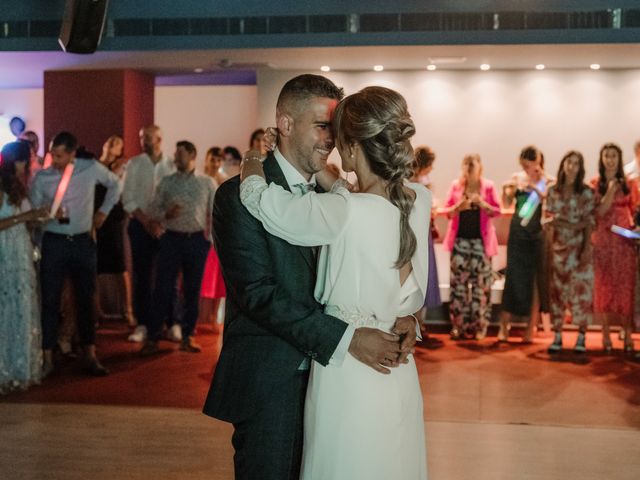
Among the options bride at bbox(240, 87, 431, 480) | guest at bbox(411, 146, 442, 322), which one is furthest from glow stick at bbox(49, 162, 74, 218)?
bride at bbox(240, 87, 431, 480)

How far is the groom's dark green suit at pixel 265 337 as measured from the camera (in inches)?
98.2

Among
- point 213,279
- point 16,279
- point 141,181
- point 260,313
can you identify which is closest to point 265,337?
point 260,313

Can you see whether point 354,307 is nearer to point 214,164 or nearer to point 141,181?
point 141,181

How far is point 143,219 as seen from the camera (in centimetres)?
796

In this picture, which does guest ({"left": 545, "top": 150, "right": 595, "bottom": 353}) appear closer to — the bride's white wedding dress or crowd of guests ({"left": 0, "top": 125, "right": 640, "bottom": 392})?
crowd of guests ({"left": 0, "top": 125, "right": 640, "bottom": 392})

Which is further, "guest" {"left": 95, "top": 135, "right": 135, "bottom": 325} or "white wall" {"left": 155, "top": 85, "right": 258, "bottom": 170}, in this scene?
"white wall" {"left": 155, "top": 85, "right": 258, "bottom": 170}

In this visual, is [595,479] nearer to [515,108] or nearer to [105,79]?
[515,108]

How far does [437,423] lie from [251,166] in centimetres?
319

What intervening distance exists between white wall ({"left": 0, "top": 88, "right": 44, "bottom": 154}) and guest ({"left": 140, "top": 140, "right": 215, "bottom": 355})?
5000mm

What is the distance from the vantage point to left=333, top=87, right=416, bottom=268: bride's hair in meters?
2.40

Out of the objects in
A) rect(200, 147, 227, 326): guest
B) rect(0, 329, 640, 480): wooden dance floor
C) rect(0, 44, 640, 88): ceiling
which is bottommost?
rect(0, 329, 640, 480): wooden dance floor

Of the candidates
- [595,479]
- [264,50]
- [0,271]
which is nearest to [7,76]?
[264,50]

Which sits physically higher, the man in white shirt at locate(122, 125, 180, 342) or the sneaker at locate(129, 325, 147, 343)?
the man in white shirt at locate(122, 125, 180, 342)

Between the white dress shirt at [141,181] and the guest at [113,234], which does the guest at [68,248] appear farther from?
the guest at [113,234]
